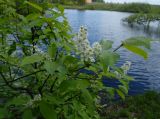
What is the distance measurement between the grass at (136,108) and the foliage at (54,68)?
6.63m

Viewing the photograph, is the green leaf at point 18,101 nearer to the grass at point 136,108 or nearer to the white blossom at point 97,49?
the white blossom at point 97,49

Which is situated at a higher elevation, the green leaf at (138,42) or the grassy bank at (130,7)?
the green leaf at (138,42)

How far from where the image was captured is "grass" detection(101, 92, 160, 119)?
30.6ft

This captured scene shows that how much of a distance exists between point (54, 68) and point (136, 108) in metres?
8.72

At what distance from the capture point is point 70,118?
2359mm

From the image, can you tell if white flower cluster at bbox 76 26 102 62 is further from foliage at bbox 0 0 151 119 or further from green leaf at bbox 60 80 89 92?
green leaf at bbox 60 80 89 92

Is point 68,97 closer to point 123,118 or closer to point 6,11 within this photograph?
point 6,11

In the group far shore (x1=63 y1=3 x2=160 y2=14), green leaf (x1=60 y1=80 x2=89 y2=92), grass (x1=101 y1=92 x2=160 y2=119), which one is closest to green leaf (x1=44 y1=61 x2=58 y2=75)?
green leaf (x1=60 y1=80 x2=89 y2=92)

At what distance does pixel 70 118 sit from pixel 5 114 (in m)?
0.50

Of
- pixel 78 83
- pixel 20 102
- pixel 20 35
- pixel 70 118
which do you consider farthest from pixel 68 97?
pixel 20 35

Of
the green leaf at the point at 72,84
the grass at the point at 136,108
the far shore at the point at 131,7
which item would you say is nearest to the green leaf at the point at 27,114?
the green leaf at the point at 72,84

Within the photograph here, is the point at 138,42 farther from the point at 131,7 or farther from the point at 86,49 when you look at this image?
the point at 131,7

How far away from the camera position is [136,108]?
10.1 m

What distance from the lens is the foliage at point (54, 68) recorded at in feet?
6.16
